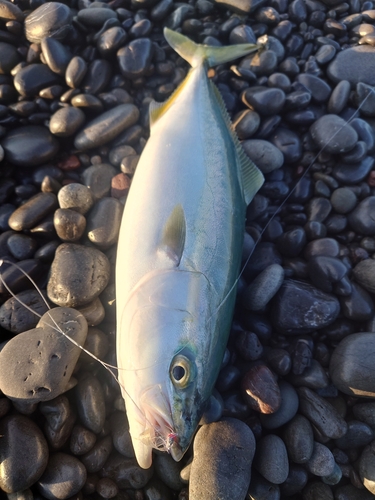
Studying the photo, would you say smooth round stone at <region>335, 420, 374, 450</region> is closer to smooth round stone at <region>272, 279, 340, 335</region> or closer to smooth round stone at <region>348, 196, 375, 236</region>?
smooth round stone at <region>272, 279, 340, 335</region>

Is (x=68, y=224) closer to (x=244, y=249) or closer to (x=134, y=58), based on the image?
(x=244, y=249)

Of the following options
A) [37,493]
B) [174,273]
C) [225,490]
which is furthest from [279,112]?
[37,493]

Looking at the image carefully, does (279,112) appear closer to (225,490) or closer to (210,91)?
(210,91)

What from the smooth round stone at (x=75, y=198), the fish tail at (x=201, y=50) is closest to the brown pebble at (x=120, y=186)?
the smooth round stone at (x=75, y=198)

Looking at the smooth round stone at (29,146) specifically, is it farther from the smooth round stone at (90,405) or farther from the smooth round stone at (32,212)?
the smooth round stone at (90,405)

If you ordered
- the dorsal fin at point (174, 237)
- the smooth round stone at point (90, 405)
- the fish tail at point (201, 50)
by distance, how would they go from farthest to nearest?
the fish tail at point (201, 50) < the smooth round stone at point (90, 405) < the dorsal fin at point (174, 237)

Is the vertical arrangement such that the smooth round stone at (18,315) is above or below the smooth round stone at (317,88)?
below

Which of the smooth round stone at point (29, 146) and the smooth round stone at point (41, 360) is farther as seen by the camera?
the smooth round stone at point (29, 146)

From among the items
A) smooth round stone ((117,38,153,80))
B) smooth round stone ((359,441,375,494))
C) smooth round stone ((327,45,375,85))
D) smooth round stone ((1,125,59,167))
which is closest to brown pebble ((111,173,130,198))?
smooth round stone ((1,125,59,167))
